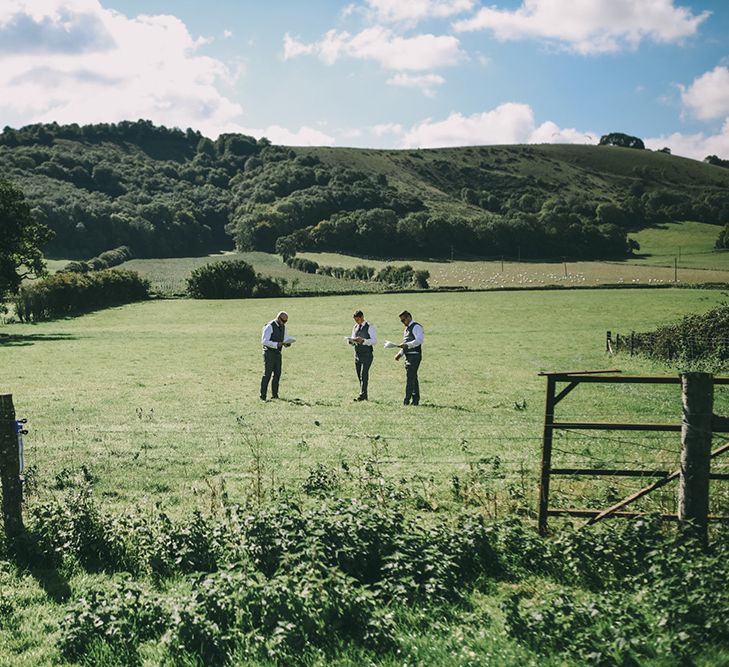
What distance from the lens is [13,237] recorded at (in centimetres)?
4738

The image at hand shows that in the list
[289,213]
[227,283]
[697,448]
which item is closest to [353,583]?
[697,448]

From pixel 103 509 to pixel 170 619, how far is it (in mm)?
4017

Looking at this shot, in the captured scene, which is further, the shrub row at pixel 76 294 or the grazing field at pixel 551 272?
the grazing field at pixel 551 272

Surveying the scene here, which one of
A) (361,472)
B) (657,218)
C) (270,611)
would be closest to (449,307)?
(361,472)

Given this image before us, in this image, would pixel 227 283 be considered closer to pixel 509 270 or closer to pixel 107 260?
pixel 107 260

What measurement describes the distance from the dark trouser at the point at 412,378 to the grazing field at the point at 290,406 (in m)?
0.47

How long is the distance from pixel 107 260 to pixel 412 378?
11111cm

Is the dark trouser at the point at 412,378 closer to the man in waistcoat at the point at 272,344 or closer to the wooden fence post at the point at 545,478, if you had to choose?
the man in waistcoat at the point at 272,344

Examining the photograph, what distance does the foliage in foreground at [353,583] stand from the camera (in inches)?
218

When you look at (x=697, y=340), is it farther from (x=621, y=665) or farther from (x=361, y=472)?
(x=621, y=665)

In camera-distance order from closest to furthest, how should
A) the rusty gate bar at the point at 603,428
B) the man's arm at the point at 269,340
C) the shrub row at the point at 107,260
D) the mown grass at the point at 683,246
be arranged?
the rusty gate bar at the point at 603,428
the man's arm at the point at 269,340
the shrub row at the point at 107,260
the mown grass at the point at 683,246

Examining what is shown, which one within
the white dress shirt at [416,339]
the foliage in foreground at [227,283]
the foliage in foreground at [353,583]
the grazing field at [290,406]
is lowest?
the grazing field at [290,406]

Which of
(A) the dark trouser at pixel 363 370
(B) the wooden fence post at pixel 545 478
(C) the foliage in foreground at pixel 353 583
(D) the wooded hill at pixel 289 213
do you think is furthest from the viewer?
(D) the wooded hill at pixel 289 213

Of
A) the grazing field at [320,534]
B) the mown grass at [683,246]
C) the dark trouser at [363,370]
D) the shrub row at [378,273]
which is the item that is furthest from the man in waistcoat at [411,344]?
the mown grass at [683,246]
